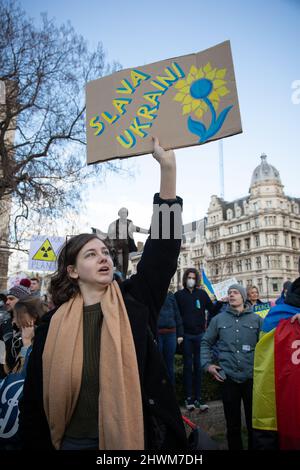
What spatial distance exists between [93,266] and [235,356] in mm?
2470

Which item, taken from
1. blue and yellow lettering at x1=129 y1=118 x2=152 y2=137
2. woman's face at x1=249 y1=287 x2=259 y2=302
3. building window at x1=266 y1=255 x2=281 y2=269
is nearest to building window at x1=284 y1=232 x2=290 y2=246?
building window at x1=266 y1=255 x2=281 y2=269

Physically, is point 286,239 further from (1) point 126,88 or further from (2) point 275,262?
(1) point 126,88

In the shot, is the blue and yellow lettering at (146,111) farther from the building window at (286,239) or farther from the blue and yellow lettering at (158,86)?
the building window at (286,239)

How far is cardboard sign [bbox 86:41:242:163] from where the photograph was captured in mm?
2269

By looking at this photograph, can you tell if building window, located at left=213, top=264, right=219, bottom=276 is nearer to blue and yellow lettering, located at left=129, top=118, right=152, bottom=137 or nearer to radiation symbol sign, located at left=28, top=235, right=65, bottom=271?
radiation symbol sign, located at left=28, top=235, right=65, bottom=271

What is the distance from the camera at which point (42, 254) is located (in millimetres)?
9070

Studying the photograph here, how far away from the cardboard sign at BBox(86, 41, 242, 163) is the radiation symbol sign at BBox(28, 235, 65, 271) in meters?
6.81

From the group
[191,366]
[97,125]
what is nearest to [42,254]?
[191,366]

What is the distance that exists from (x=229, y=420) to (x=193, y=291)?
2.74 metres

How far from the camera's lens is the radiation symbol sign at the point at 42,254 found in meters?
8.97

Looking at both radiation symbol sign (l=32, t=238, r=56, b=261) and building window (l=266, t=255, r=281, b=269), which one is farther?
building window (l=266, t=255, r=281, b=269)

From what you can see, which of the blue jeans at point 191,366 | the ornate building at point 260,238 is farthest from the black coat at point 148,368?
the ornate building at point 260,238
